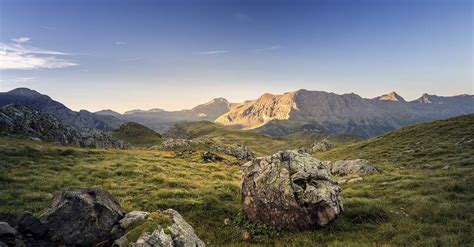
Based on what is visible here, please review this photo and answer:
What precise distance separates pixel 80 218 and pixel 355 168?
119 ft

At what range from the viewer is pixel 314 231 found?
18.6 m

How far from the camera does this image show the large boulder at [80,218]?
600 inches

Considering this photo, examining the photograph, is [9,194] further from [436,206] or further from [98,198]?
[436,206]

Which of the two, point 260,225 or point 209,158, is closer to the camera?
point 260,225

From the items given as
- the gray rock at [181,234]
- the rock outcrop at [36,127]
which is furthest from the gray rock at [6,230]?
the rock outcrop at [36,127]

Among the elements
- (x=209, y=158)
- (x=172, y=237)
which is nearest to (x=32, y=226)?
(x=172, y=237)

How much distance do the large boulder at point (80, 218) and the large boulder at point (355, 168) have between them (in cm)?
3303

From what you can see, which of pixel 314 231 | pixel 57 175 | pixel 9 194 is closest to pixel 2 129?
pixel 57 175

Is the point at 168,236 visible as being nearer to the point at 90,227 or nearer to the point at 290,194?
the point at 90,227

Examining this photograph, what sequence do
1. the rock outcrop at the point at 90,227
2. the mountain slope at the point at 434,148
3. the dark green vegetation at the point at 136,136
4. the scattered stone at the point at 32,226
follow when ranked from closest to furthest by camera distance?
the rock outcrop at the point at 90,227, the scattered stone at the point at 32,226, the mountain slope at the point at 434,148, the dark green vegetation at the point at 136,136

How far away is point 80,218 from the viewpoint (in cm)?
1565

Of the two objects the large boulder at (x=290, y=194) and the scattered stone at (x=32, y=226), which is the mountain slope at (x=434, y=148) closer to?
the large boulder at (x=290, y=194)

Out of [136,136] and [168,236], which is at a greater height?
[168,236]

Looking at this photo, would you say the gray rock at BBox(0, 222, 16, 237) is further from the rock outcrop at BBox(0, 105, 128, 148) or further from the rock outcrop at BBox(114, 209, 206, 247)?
the rock outcrop at BBox(0, 105, 128, 148)
